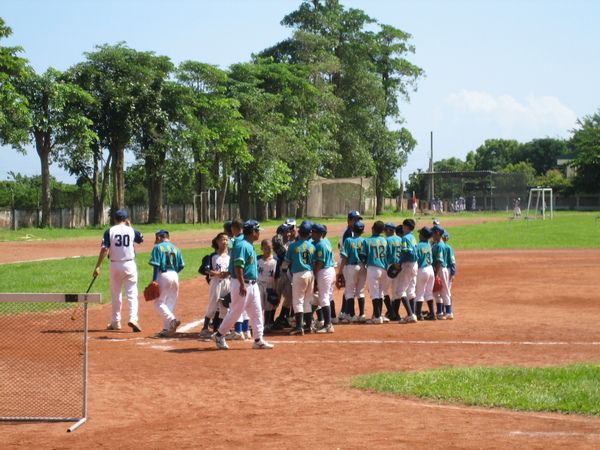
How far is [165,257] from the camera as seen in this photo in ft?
41.0

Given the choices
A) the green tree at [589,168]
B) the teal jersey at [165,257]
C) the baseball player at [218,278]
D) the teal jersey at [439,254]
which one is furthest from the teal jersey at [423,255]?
the green tree at [589,168]

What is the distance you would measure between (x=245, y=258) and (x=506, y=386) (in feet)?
13.2

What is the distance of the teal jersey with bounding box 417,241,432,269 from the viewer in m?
14.4

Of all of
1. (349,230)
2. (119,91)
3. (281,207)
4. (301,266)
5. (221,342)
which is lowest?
(221,342)

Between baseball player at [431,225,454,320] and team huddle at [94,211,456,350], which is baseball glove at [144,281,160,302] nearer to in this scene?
team huddle at [94,211,456,350]

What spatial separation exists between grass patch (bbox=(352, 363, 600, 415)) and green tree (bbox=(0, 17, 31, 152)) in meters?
31.3

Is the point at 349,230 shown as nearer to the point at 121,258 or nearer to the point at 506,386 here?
the point at 121,258

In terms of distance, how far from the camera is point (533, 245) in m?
34.2

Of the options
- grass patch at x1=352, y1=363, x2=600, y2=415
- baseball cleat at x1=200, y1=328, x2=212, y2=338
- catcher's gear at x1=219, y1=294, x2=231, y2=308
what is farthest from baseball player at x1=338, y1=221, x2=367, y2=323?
grass patch at x1=352, y1=363, x2=600, y2=415

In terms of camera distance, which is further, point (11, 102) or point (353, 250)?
point (11, 102)

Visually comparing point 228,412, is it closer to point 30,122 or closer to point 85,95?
point 30,122

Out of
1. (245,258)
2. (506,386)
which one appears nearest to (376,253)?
(245,258)

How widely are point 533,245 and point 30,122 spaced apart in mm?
25121

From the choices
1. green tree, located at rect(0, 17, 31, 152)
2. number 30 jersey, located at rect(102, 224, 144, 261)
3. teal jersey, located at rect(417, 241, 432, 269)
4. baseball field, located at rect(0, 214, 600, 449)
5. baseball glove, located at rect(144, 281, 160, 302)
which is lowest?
baseball field, located at rect(0, 214, 600, 449)
